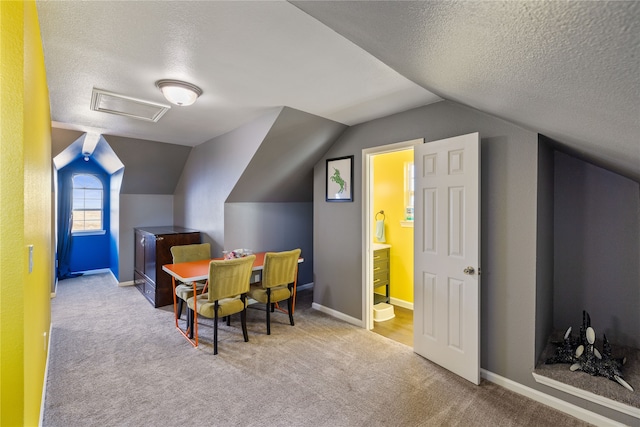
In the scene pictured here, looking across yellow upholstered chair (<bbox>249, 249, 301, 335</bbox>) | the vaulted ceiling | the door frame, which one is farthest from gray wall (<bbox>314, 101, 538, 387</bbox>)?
yellow upholstered chair (<bbox>249, 249, 301, 335</bbox>)

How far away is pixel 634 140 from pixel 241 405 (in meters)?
2.70

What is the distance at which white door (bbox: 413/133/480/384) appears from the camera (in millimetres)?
2328

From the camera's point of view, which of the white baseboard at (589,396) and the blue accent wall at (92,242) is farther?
the blue accent wall at (92,242)

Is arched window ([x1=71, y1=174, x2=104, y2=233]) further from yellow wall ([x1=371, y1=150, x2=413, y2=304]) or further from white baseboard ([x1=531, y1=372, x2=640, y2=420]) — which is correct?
white baseboard ([x1=531, y1=372, x2=640, y2=420])

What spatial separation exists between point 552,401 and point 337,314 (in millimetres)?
2188

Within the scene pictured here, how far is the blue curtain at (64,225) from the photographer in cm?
556

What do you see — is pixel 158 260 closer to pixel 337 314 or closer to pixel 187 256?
pixel 187 256

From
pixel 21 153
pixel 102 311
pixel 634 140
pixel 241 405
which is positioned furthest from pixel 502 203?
pixel 102 311

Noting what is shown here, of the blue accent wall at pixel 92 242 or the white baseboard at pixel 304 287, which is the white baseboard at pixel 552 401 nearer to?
the white baseboard at pixel 304 287

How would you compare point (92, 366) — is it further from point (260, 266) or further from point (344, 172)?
point (344, 172)

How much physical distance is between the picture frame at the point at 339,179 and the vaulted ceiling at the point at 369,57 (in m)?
0.73

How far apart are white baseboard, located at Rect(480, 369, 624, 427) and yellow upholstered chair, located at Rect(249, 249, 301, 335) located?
81.1 inches

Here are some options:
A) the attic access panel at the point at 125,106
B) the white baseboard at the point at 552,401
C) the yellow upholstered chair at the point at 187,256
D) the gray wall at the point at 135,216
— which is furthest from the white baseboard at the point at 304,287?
the attic access panel at the point at 125,106

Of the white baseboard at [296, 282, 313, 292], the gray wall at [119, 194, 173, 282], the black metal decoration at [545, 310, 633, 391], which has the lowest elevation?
the white baseboard at [296, 282, 313, 292]
